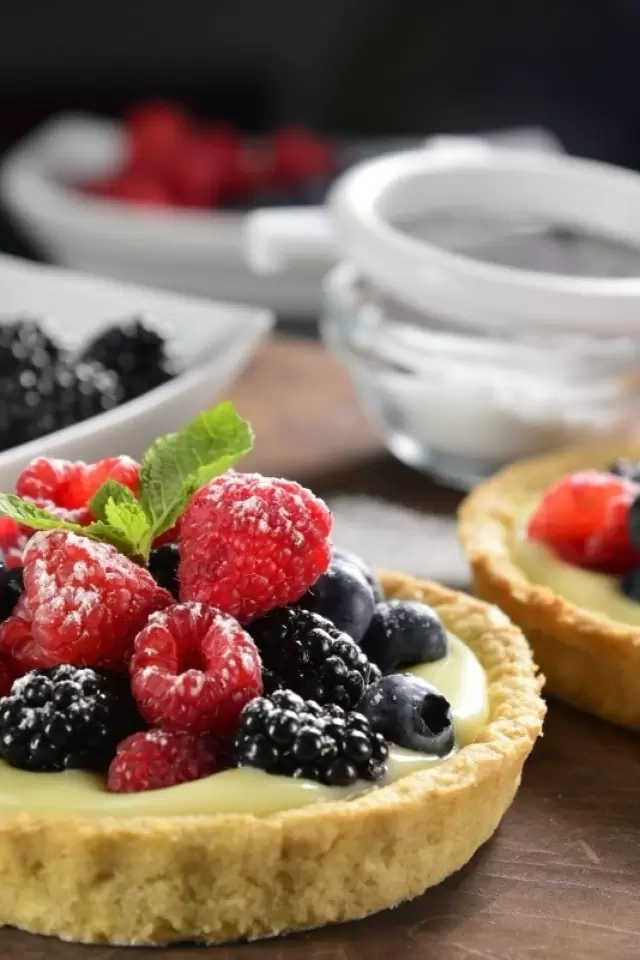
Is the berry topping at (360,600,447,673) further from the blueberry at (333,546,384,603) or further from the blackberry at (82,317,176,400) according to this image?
the blackberry at (82,317,176,400)

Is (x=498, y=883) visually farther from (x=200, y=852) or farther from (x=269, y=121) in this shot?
(x=269, y=121)

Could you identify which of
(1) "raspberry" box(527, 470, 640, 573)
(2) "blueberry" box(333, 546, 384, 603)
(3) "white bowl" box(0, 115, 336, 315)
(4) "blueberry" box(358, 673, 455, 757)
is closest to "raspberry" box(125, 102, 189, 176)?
(3) "white bowl" box(0, 115, 336, 315)

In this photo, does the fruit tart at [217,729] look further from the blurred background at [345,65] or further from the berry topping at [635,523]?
the blurred background at [345,65]

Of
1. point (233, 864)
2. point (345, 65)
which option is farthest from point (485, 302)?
point (345, 65)

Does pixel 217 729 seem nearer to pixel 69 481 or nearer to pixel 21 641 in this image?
pixel 21 641

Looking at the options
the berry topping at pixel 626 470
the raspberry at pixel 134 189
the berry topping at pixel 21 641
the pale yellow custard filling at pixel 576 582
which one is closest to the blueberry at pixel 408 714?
the berry topping at pixel 21 641

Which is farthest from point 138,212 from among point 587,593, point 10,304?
point 587,593

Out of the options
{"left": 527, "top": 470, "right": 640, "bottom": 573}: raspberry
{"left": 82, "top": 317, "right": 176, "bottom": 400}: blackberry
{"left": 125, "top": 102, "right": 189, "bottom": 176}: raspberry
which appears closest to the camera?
{"left": 527, "top": 470, "right": 640, "bottom": 573}: raspberry
